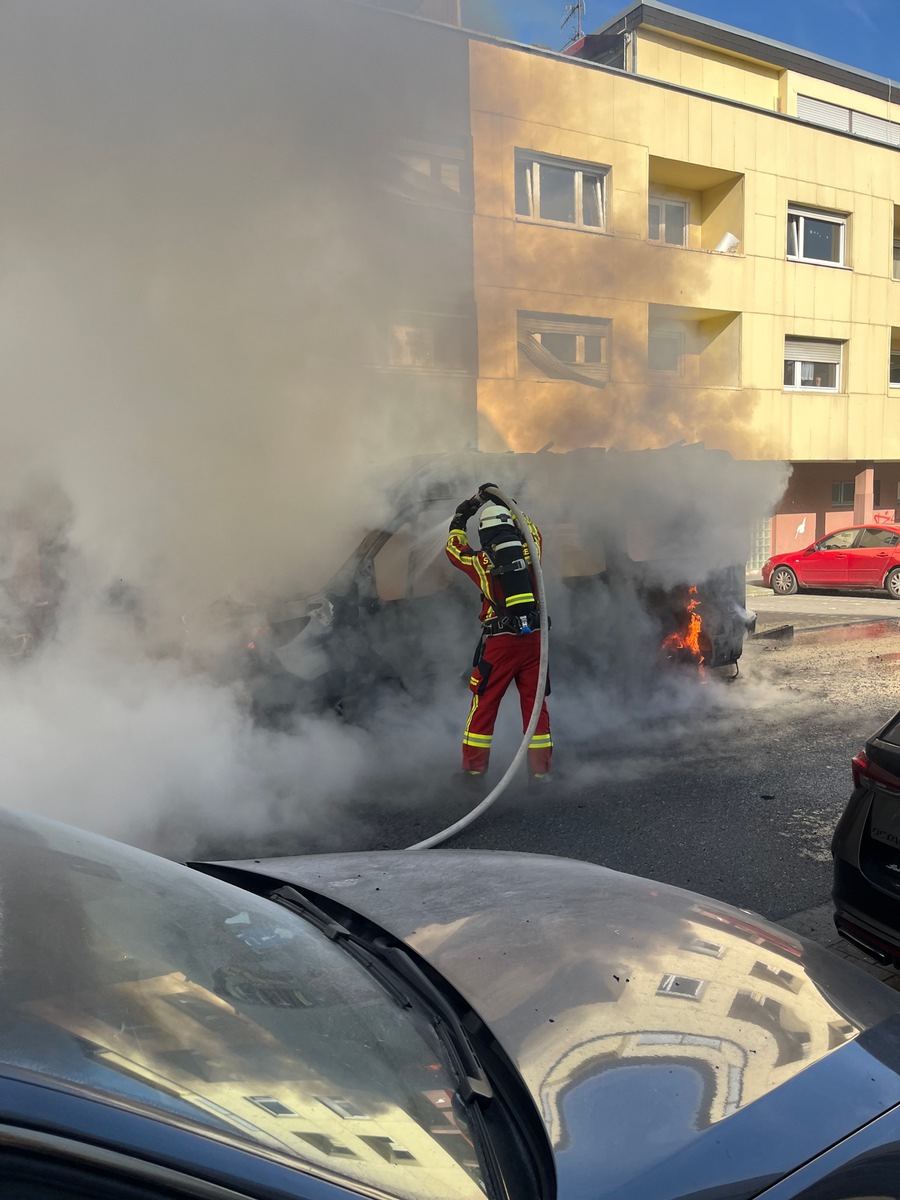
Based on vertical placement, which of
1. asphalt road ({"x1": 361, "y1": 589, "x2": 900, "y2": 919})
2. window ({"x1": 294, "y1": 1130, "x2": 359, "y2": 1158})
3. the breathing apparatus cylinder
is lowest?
asphalt road ({"x1": 361, "y1": 589, "x2": 900, "y2": 919})

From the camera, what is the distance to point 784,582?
1447cm

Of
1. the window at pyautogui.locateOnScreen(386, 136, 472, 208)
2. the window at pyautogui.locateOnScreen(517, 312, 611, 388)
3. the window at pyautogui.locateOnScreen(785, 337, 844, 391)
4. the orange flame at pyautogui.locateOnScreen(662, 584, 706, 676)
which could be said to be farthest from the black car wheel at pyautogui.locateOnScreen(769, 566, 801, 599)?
the window at pyautogui.locateOnScreen(386, 136, 472, 208)

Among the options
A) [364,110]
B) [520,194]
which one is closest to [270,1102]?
[364,110]

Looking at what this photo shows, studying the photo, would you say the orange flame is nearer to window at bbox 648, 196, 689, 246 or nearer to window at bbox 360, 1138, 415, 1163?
window at bbox 360, 1138, 415, 1163

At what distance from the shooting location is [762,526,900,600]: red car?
519 inches

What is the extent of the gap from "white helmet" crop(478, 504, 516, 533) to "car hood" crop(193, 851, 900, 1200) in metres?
2.70

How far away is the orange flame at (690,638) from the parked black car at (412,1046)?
4497mm

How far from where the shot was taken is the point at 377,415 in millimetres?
7031

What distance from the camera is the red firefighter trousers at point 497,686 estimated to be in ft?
15.3

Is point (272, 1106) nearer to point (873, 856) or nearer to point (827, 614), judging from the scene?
point (873, 856)

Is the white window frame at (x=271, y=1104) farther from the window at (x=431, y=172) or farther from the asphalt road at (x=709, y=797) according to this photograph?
the window at (x=431, y=172)

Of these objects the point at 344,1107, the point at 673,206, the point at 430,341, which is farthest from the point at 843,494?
the point at 344,1107

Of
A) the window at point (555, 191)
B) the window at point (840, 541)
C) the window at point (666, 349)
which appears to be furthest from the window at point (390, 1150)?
the window at point (840, 541)

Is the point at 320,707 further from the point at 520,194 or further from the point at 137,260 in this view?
the point at 520,194
